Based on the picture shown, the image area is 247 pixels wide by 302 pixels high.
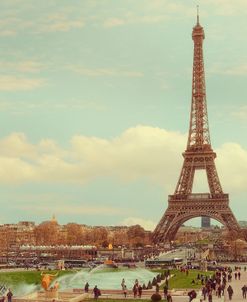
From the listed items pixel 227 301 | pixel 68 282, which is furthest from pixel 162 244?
pixel 227 301

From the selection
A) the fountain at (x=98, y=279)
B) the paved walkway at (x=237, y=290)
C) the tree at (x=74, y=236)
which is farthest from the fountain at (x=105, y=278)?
the tree at (x=74, y=236)

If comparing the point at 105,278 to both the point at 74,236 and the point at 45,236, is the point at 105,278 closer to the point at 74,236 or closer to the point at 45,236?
the point at 74,236

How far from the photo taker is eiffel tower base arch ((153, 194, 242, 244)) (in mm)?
108625

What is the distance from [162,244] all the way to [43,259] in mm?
22155

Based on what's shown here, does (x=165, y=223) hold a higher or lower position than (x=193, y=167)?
lower

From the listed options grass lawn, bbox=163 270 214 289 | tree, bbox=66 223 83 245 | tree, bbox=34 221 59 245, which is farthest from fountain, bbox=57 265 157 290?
tree, bbox=34 221 59 245

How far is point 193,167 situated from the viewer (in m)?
114

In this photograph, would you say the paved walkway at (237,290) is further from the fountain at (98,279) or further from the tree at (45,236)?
the tree at (45,236)

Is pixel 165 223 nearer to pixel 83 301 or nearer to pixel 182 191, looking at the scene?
pixel 182 191

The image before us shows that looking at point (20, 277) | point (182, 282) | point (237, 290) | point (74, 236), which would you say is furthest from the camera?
point (74, 236)

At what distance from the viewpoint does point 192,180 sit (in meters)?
115

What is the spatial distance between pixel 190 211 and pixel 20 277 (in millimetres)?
48626

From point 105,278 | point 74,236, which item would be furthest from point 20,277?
point 74,236

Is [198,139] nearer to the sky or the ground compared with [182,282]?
nearer to the sky
